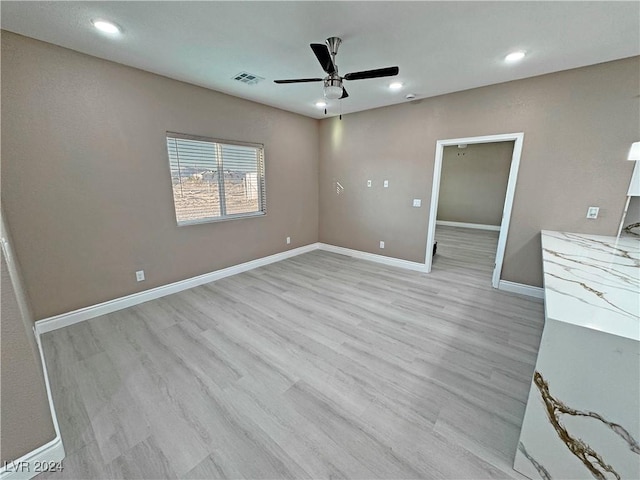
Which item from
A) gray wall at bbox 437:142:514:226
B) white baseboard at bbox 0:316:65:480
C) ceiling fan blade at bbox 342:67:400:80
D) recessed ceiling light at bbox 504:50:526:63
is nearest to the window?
ceiling fan blade at bbox 342:67:400:80

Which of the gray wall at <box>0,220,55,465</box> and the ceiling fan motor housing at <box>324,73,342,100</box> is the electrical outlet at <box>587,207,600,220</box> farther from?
the gray wall at <box>0,220,55,465</box>

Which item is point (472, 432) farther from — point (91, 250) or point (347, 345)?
point (91, 250)

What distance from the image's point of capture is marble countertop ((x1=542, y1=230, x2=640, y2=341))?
1138 millimetres

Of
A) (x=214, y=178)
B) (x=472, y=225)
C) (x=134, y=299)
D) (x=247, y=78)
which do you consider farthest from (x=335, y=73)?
(x=472, y=225)

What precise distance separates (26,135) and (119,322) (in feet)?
6.34

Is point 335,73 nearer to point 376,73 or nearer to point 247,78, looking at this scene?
point 376,73

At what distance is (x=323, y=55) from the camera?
6.61 ft

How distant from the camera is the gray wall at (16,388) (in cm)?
117

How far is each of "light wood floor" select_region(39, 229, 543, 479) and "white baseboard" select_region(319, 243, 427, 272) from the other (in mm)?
1041

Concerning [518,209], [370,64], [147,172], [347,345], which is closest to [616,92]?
[518,209]

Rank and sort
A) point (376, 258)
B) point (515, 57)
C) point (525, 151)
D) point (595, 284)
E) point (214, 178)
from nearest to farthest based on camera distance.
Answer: point (595, 284), point (515, 57), point (525, 151), point (214, 178), point (376, 258)

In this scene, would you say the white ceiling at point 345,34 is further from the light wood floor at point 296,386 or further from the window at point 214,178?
the light wood floor at point 296,386

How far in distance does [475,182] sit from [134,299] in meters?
8.74

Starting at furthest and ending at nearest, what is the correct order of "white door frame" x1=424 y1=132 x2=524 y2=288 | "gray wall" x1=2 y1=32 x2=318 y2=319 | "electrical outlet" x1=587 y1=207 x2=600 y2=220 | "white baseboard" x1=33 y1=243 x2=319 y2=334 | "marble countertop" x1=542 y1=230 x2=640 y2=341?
"white door frame" x1=424 y1=132 x2=524 y2=288 < "electrical outlet" x1=587 y1=207 x2=600 y2=220 < "white baseboard" x1=33 y1=243 x2=319 y2=334 < "gray wall" x1=2 y1=32 x2=318 y2=319 < "marble countertop" x1=542 y1=230 x2=640 y2=341
